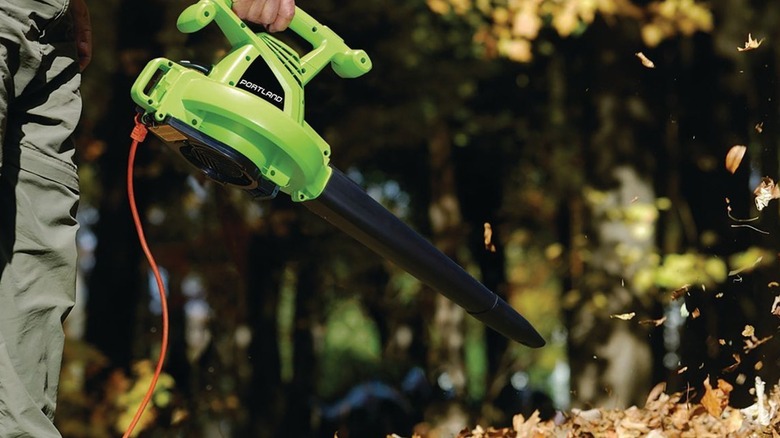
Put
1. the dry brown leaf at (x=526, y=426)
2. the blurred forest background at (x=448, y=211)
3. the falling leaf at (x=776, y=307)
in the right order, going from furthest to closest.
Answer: the blurred forest background at (x=448, y=211) → the falling leaf at (x=776, y=307) → the dry brown leaf at (x=526, y=426)

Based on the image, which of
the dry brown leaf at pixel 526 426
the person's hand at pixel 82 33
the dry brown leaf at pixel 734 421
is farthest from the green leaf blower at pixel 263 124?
the dry brown leaf at pixel 734 421

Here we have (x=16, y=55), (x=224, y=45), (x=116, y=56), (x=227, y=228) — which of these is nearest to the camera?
(x=16, y=55)

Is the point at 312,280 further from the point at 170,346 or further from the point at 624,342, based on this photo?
the point at 624,342

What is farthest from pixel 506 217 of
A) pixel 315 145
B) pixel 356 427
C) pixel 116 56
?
pixel 315 145

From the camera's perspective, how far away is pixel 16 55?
7.67ft

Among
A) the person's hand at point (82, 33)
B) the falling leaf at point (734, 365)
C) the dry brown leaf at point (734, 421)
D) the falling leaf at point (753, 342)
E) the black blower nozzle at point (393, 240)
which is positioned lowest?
the falling leaf at point (734, 365)

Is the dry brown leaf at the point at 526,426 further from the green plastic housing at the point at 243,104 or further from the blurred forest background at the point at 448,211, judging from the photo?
the blurred forest background at the point at 448,211

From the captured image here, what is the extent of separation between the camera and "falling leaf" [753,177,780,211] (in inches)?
172

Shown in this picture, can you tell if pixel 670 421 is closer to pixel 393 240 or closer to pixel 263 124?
pixel 393 240

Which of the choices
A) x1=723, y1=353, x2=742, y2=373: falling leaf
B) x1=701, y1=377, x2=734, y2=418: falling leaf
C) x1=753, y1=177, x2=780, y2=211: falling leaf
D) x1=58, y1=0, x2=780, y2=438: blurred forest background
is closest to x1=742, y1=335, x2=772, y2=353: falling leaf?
x1=723, y1=353, x2=742, y2=373: falling leaf

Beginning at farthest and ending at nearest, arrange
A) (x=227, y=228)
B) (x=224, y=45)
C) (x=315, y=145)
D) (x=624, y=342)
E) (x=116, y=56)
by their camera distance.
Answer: (x=227, y=228) → (x=116, y=56) → (x=224, y=45) → (x=624, y=342) → (x=315, y=145)

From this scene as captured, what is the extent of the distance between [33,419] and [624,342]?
622cm

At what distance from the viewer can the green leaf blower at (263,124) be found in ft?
8.53

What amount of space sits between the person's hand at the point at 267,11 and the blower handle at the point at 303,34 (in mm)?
34
